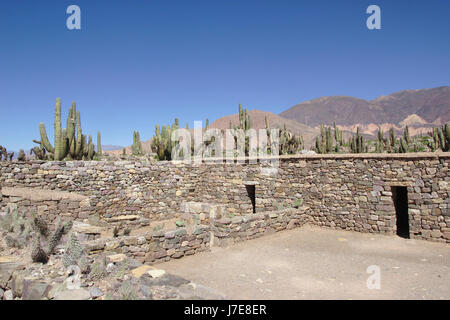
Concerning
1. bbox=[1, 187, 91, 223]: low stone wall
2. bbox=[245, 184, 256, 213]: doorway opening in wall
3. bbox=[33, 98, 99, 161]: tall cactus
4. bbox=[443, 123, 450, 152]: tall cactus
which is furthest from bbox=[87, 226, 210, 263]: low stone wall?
bbox=[443, 123, 450, 152]: tall cactus

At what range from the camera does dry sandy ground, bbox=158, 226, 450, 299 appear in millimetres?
5414

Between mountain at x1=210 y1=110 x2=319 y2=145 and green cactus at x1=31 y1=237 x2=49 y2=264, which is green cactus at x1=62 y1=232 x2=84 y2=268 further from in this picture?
mountain at x1=210 y1=110 x2=319 y2=145

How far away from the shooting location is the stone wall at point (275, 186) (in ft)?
29.4

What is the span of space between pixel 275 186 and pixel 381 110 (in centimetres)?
8441

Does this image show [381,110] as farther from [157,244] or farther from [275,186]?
[157,244]

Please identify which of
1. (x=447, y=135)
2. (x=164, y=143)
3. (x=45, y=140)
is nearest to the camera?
(x=45, y=140)

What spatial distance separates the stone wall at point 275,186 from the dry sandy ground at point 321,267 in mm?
992

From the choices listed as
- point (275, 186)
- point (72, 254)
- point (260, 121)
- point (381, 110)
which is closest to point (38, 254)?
point (72, 254)

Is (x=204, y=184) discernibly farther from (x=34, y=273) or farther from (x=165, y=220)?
(x=34, y=273)

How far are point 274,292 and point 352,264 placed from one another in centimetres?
276

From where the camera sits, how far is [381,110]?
8412 cm

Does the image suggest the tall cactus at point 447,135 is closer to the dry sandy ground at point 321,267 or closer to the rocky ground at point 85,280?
the dry sandy ground at point 321,267

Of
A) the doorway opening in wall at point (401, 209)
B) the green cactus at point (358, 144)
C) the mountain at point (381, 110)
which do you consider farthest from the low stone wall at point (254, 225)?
the mountain at point (381, 110)

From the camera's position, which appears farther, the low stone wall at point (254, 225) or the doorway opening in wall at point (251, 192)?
the doorway opening in wall at point (251, 192)
